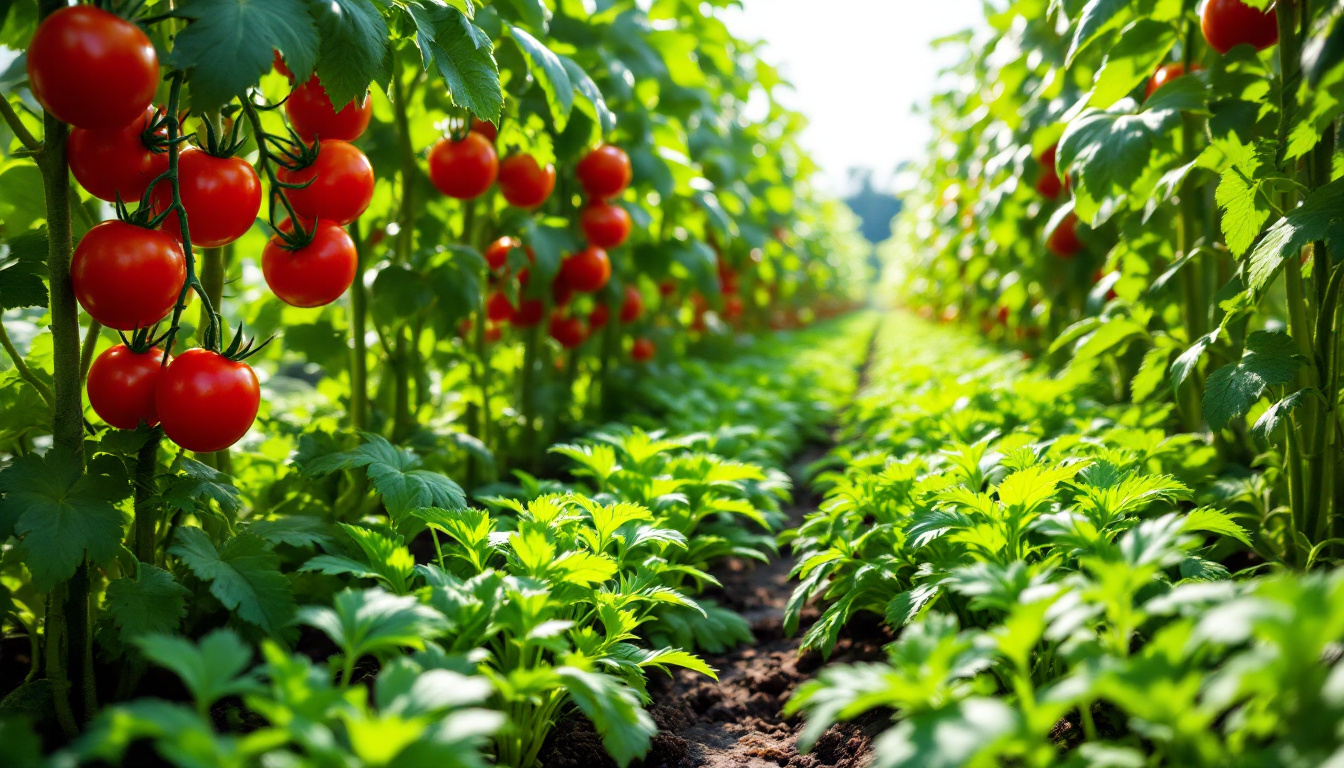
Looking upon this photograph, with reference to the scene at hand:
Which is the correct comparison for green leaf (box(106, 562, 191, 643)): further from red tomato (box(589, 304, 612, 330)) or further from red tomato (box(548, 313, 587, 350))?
red tomato (box(589, 304, 612, 330))

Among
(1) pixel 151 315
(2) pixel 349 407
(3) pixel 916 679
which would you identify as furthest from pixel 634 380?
(3) pixel 916 679

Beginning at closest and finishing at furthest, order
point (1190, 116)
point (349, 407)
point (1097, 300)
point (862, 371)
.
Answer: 1. point (1190, 116)
2. point (349, 407)
3. point (1097, 300)
4. point (862, 371)

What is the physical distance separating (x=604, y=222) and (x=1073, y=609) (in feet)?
9.44

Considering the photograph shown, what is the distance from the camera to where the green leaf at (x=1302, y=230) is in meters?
1.58

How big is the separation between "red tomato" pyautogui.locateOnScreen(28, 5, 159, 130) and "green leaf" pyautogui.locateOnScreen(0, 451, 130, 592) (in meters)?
0.64

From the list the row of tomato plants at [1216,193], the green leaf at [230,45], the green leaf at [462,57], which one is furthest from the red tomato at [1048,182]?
the green leaf at [230,45]

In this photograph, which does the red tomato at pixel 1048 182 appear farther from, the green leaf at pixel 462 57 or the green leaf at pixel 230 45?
the green leaf at pixel 230 45

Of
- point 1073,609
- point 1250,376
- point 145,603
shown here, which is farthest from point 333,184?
point 1250,376

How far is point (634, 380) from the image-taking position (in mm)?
5180

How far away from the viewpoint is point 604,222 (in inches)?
145

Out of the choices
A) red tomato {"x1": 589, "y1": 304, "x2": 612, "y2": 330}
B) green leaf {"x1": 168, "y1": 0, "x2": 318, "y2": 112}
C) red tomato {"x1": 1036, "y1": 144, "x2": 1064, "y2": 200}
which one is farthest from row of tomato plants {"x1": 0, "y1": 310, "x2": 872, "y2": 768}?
red tomato {"x1": 1036, "y1": 144, "x2": 1064, "y2": 200}

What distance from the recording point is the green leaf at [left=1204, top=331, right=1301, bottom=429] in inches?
71.4

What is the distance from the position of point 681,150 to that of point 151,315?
3.19 metres

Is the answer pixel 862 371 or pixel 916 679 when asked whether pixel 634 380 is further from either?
pixel 862 371
